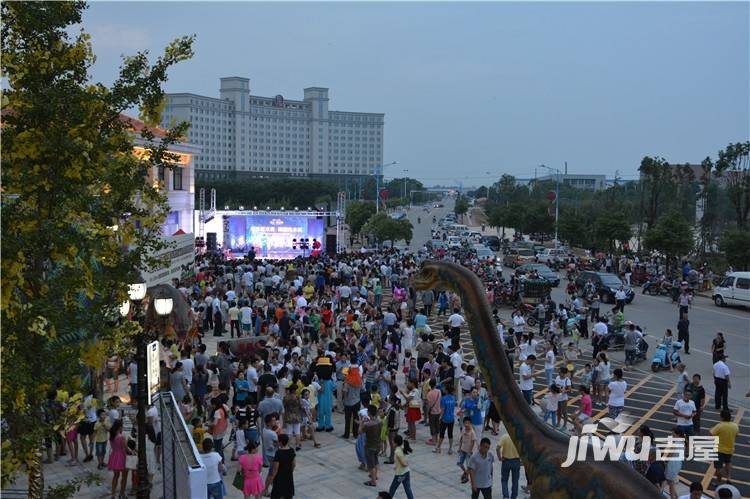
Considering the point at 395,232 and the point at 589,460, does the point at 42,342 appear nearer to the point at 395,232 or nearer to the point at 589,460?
the point at 589,460

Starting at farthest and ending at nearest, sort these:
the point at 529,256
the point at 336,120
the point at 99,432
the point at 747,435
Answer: the point at 336,120
the point at 529,256
the point at 747,435
the point at 99,432

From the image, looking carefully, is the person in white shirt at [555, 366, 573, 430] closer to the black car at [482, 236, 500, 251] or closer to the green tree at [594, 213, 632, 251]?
the green tree at [594, 213, 632, 251]

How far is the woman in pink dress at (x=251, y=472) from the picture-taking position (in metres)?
A: 9.94

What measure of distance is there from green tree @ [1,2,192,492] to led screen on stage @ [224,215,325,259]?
3511 cm

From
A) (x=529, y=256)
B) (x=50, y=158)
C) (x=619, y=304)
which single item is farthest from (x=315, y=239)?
(x=50, y=158)

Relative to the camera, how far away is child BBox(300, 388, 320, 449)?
12.7 m

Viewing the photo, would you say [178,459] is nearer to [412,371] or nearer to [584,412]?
[412,371]

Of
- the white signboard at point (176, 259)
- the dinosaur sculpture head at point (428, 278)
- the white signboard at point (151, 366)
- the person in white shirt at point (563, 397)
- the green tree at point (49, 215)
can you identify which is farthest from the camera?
the white signboard at point (176, 259)

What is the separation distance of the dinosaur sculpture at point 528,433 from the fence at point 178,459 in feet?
12.0

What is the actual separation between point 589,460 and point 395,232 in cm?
4692

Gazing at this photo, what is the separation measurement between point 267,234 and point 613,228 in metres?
22.4

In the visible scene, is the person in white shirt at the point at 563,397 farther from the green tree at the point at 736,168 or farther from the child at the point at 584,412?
the green tree at the point at 736,168

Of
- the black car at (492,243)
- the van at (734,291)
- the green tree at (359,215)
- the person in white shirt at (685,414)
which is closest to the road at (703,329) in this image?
the van at (734,291)

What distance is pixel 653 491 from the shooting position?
5570 millimetres
